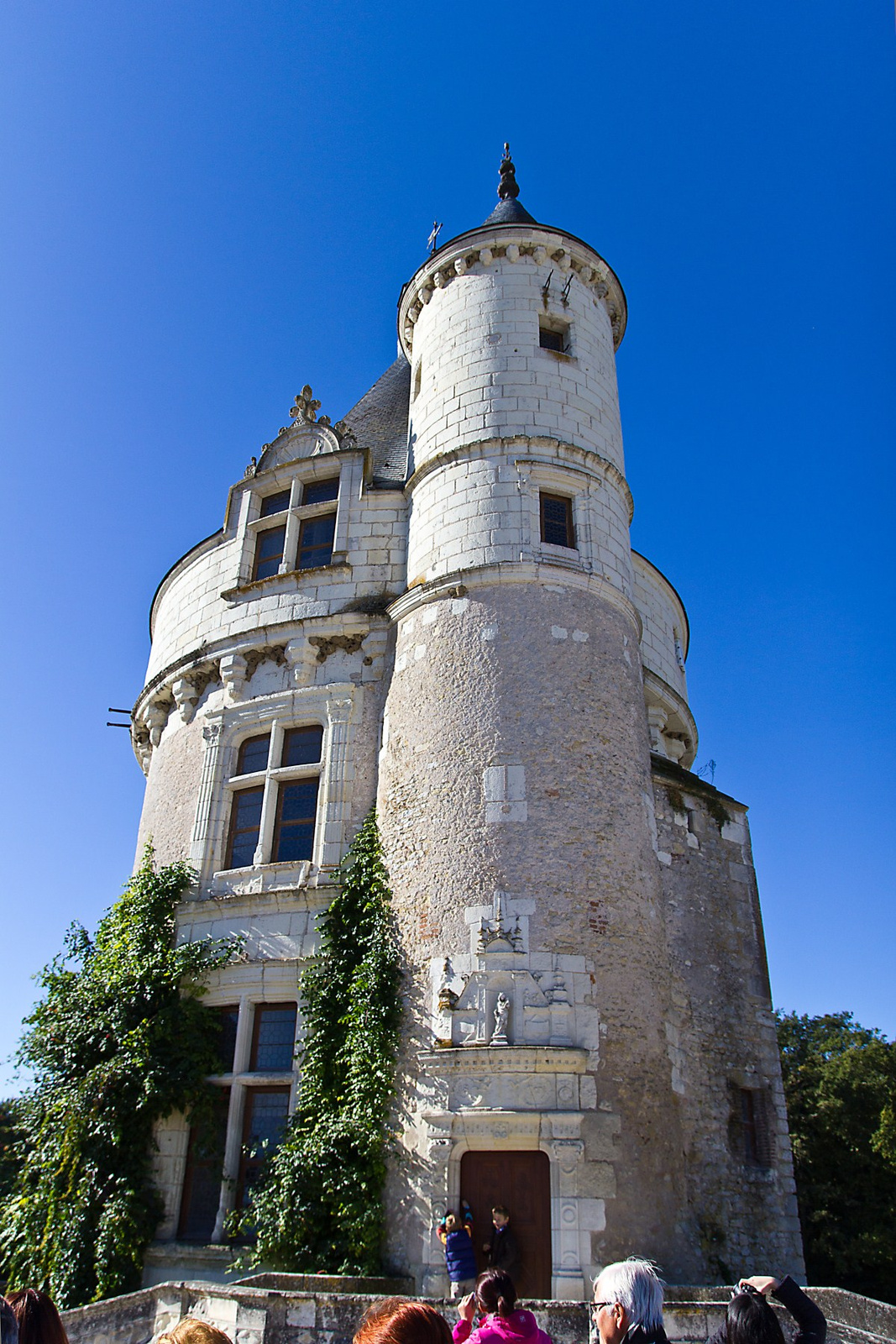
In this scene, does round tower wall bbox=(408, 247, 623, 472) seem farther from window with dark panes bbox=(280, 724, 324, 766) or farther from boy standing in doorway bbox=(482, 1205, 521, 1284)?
boy standing in doorway bbox=(482, 1205, 521, 1284)

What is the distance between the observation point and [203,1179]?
469 inches

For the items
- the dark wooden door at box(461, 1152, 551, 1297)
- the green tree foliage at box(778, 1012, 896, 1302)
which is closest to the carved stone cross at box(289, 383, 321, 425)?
the dark wooden door at box(461, 1152, 551, 1297)

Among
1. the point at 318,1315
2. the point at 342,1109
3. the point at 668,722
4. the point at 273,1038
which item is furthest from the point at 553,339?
the point at 318,1315

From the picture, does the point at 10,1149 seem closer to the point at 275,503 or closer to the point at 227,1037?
the point at 227,1037

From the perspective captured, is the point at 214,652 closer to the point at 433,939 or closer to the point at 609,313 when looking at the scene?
the point at 433,939

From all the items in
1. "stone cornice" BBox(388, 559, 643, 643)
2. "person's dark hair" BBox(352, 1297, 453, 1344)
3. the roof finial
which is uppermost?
the roof finial

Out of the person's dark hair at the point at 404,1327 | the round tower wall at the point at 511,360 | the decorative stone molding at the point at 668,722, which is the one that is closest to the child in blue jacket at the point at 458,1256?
the person's dark hair at the point at 404,1327

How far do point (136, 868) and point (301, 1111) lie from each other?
5588mm

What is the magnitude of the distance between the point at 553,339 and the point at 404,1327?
14.0 metres

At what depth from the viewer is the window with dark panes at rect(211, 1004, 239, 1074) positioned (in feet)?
40.2

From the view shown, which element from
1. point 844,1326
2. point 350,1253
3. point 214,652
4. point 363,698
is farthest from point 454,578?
point 844,1326

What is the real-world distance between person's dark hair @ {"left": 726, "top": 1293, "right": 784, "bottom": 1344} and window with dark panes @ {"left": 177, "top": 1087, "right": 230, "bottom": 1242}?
32.1 ft

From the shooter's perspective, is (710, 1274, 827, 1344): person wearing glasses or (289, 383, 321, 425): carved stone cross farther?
(289, 383, 321, 425): carved stone cross

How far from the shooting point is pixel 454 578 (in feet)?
41.3
